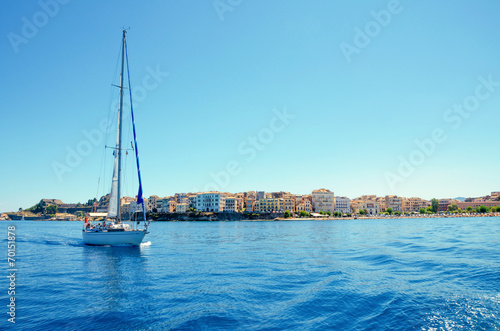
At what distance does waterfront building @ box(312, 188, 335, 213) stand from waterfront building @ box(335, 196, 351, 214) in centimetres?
442

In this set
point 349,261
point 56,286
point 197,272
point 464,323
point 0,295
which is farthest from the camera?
point 349,261

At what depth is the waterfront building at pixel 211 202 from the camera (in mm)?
142625

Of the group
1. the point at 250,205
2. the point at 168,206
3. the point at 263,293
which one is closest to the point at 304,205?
the point at 250,205

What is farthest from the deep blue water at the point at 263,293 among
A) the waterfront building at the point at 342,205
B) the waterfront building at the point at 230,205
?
the waterfront building at the point at 342,205

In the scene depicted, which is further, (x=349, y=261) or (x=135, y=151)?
(x=135, y=151)

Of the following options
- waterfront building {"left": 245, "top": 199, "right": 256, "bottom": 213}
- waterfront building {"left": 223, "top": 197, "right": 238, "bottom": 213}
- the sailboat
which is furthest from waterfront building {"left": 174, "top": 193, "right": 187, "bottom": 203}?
the sailboat

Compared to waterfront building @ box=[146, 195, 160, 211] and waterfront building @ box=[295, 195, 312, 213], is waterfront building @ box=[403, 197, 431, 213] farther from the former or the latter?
waterfront building @ box=[146, 195, 160, 211]

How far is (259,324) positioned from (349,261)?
13.3 metres

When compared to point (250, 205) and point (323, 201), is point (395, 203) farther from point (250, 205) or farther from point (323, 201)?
point (250, 205)

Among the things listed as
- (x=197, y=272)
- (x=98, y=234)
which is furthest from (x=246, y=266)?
(x=98, y=234)

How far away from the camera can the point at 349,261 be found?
22.3 metres

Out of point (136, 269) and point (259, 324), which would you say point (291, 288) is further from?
point (136, 269)

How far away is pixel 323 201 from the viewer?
6220 inches

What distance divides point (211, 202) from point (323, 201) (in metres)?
54.6
